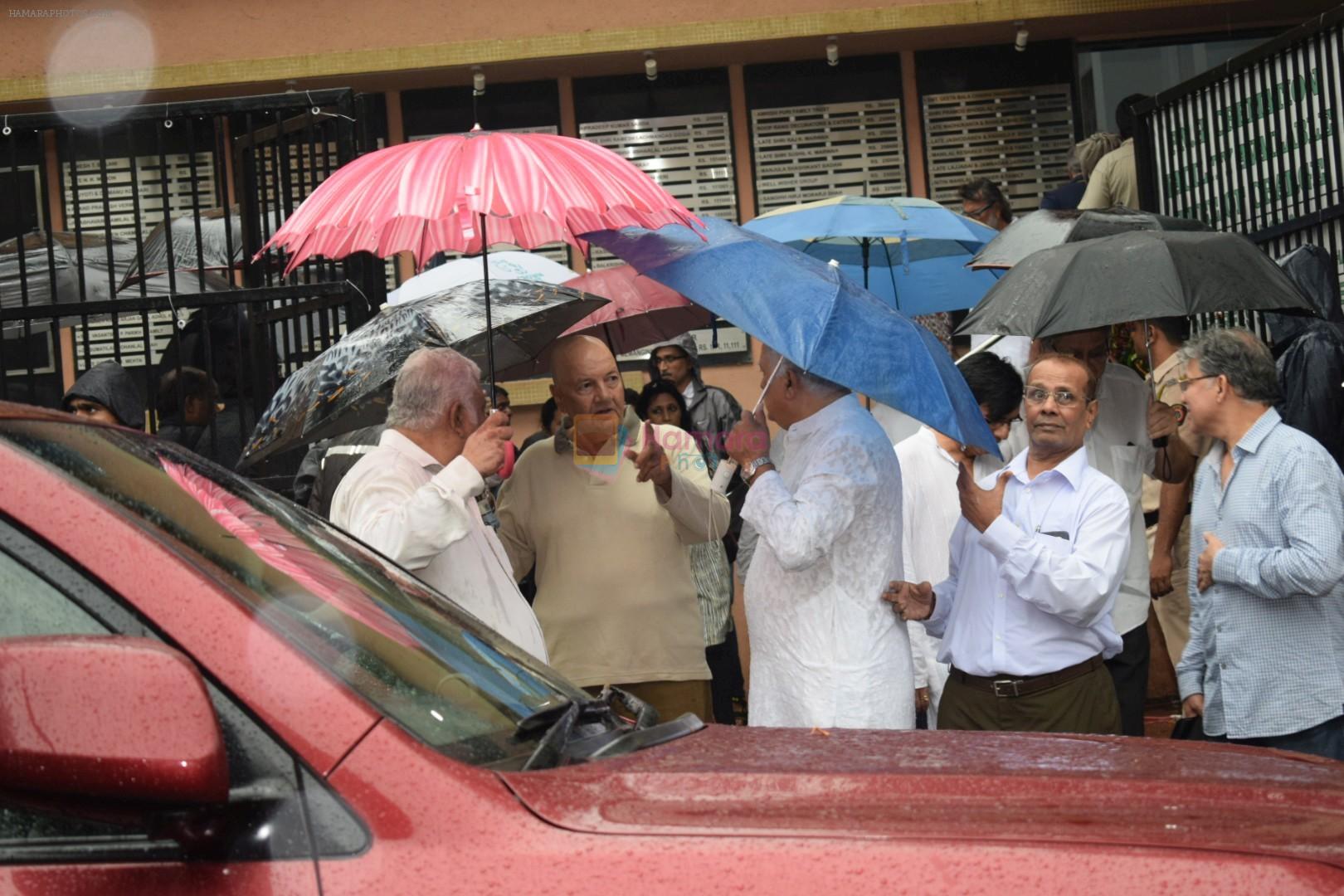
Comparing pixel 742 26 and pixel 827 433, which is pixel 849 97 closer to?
pixel 742 26

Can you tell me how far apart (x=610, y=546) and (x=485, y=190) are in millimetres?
1573

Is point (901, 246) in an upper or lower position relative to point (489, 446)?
upper

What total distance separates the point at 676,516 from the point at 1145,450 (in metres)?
2.03

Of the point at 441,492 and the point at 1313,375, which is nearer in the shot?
the point at 441,492

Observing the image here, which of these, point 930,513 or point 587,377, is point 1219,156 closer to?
point 930,513

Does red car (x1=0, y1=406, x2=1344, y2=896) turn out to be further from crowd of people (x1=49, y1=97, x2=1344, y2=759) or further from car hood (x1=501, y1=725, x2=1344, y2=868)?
crowd of people (x1=49, y1=97, x2=1344, y2=759)

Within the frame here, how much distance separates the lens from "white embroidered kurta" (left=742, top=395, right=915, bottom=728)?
5.14 metres

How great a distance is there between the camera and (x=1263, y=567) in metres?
5.46

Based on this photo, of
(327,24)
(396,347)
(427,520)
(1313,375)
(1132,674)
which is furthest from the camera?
(327,24)

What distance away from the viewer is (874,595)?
17.3 ft

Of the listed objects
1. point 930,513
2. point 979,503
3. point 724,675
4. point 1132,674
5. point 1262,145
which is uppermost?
point 1262,145

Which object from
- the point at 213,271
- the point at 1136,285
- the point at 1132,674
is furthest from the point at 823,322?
the point at 213,271

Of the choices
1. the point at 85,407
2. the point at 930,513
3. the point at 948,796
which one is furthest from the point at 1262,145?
the point at 948,796

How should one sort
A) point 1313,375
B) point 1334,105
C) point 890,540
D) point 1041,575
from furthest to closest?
point 1334,105, point 1313,375, point 890,540, point 1041,575
